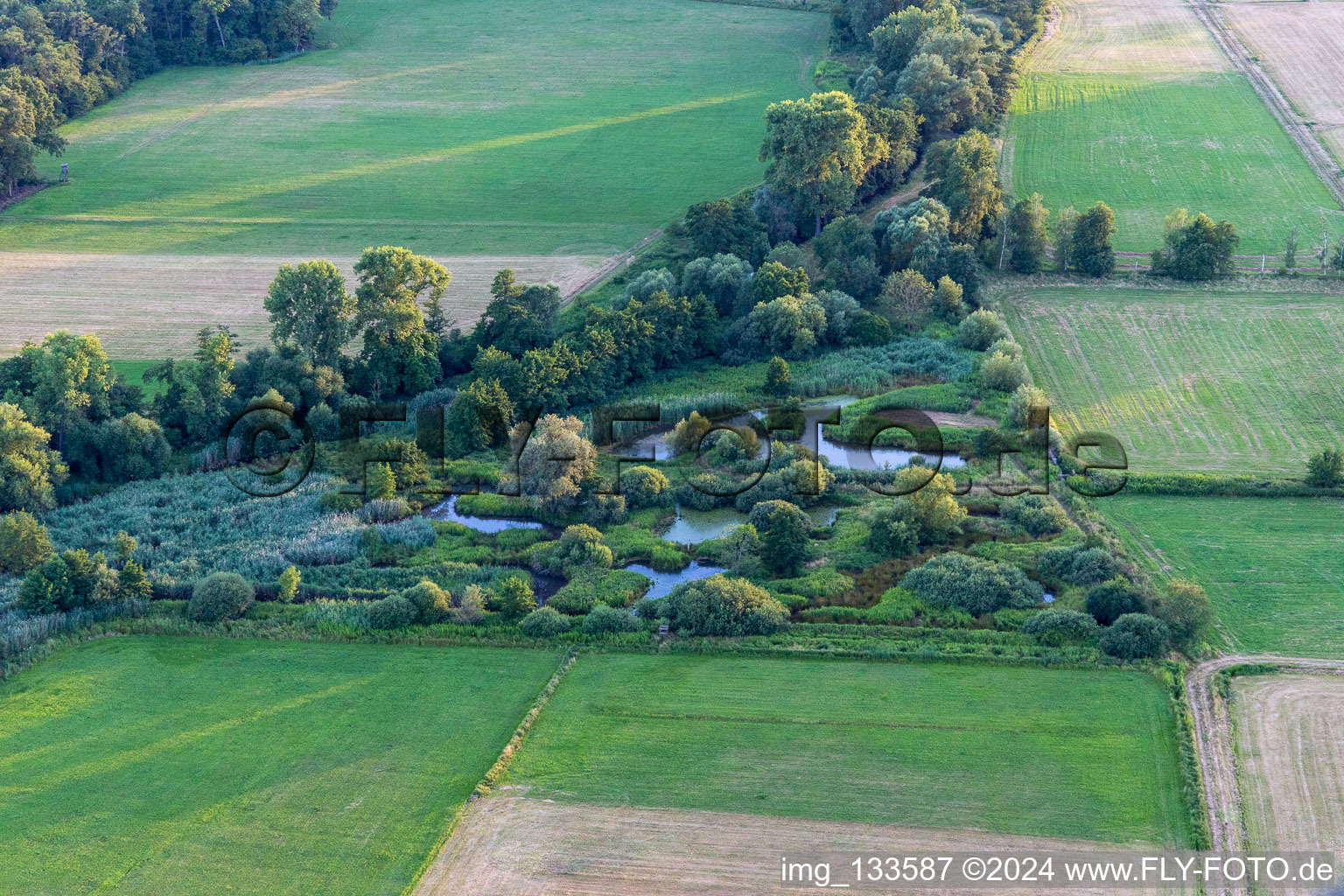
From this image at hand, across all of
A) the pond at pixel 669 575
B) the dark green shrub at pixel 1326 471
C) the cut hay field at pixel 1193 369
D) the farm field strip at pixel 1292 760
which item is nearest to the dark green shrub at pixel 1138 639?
the farm field strip at pixel 1292 760

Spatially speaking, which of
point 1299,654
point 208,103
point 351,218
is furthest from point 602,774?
point 208,103

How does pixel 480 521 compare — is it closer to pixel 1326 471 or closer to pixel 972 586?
pixel 972 586

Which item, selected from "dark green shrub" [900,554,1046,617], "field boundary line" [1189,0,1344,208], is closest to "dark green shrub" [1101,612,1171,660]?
"dark green shrub" [900,554,1046,617]

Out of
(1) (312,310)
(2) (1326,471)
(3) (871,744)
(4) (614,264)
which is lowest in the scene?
(3) (871,744)

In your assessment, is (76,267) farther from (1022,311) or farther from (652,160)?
(1022,311)

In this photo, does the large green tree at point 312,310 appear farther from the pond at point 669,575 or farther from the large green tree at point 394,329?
the pond at point 669,575

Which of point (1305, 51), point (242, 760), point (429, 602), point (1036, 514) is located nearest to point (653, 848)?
point (242, 760)

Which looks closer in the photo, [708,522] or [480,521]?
[708,522]

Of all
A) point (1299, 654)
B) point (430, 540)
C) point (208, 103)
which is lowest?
point (1299, 654)
